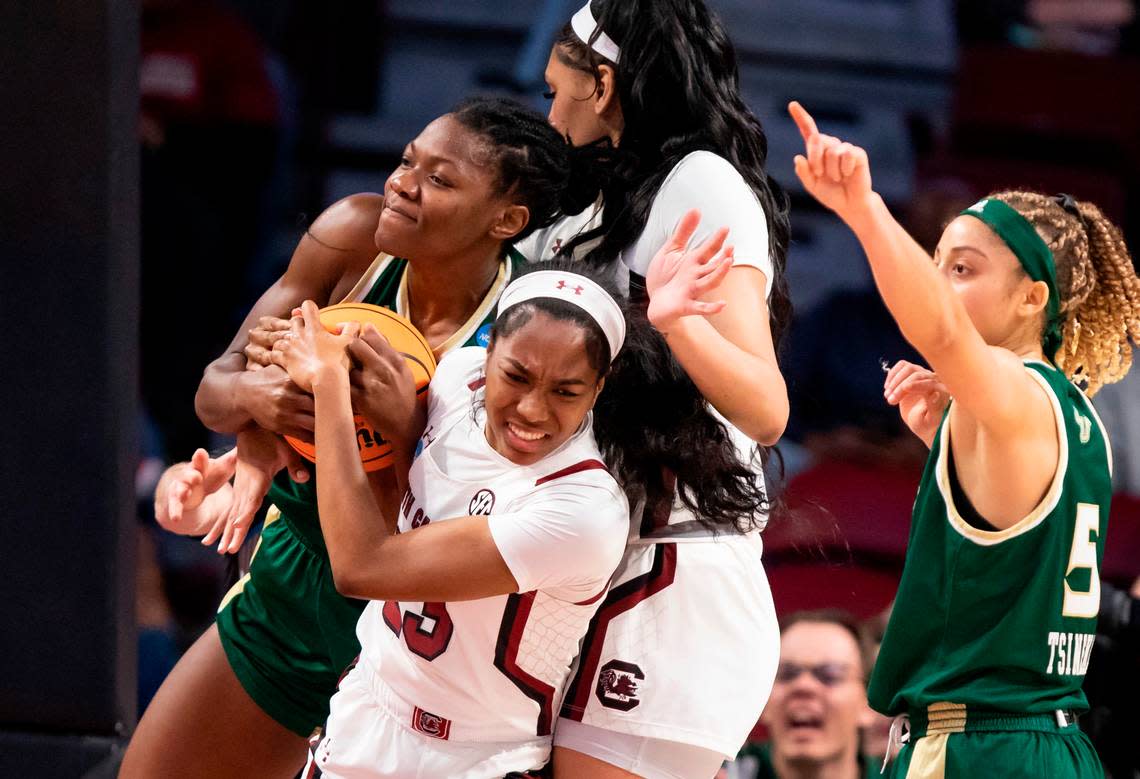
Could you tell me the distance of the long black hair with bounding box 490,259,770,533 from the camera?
2328 mm

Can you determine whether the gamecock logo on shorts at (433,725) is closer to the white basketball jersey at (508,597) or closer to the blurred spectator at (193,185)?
the white basketball jersey at (508,597)

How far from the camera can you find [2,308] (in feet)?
9.69

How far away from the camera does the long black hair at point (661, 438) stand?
2.33 m

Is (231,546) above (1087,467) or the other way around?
the other way around

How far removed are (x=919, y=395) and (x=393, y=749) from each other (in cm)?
112

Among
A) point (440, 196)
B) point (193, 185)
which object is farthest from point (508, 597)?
point (193, 185)

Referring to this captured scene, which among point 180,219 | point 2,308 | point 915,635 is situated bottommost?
point 180,219

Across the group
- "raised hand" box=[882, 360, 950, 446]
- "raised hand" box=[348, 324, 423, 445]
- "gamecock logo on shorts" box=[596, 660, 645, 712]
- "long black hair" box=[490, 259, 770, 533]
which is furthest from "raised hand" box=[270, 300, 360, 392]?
"raised hand" box=[882, 360, 950, 446]

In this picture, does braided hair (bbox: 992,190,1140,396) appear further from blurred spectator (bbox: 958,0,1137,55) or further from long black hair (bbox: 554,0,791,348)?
blurred spectator (bbox: 958,0,1137,55)

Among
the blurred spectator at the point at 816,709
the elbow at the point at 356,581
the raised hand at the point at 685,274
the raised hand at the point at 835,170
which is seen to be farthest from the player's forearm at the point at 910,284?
the blurred spectator at the point at 816,709

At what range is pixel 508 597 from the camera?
7.39ft

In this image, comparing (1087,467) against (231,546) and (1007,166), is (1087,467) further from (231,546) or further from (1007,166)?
(1007,166)

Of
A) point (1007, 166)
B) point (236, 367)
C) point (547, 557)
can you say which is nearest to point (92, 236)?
point (236, 367)

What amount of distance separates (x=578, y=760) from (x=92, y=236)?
133cm
